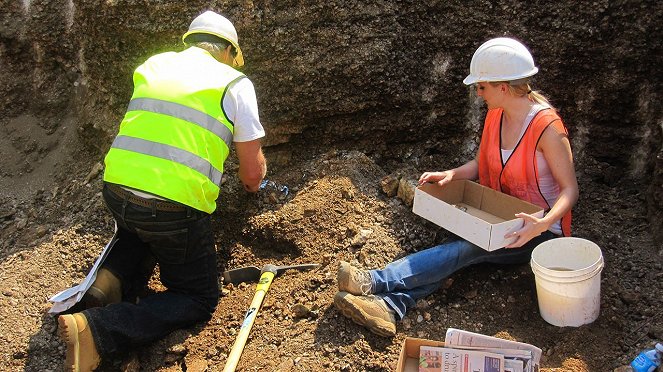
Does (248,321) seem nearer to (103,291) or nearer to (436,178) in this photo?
(103,291)

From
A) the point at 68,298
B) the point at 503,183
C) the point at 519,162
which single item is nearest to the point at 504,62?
the point at 519,162

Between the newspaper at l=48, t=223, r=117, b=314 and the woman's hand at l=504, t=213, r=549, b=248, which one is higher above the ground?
the woman's hand at l=504, t=213, r=549, b=248

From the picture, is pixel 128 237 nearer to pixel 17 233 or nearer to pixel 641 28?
pixel 17 233

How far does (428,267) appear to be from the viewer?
2855 millimetres

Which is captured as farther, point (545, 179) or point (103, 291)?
point (103, 291)

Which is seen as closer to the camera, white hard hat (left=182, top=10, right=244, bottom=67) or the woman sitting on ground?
the woman sitting on ground

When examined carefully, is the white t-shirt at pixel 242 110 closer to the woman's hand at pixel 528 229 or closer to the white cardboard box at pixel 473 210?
the white cardboard box at pixel 473 210

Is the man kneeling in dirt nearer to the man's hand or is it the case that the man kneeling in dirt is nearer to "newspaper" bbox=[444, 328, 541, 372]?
the man's hand

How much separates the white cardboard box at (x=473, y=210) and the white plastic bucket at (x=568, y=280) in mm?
180

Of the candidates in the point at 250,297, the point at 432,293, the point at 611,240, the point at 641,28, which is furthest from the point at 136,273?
the point at 641,28

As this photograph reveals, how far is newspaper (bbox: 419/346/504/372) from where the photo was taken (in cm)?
239

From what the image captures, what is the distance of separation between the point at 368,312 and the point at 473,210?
2.55 feet

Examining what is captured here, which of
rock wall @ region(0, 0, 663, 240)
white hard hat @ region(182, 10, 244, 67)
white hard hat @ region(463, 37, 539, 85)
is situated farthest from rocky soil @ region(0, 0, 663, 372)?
white hard hat @ region(463, 37, 539, 85)

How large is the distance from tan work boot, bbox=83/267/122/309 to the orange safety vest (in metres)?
1.77
